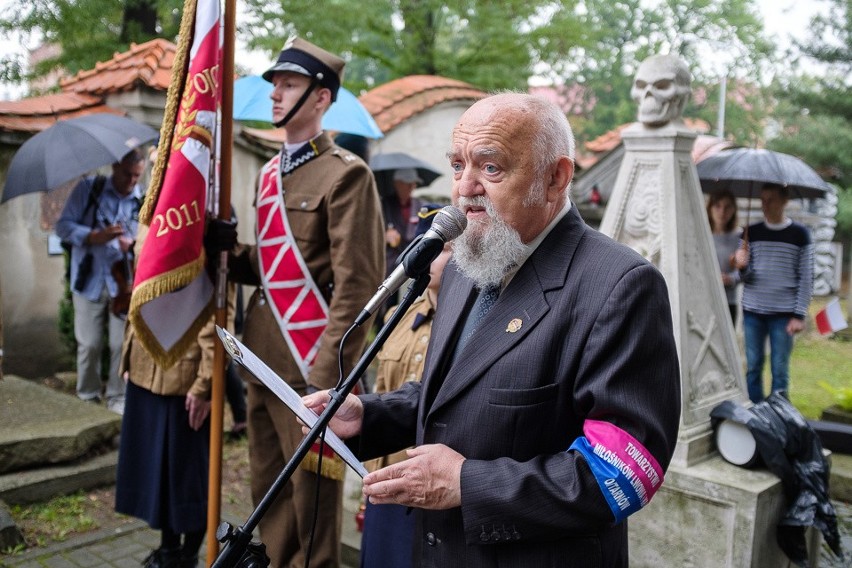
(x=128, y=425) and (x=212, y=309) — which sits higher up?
(x=212, y=309)

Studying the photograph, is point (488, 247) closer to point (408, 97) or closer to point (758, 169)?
point (758, 169)

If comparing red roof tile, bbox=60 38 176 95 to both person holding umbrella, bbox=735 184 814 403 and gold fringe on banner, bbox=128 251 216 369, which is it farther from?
person holding umbrella, bbox=735 184 814 403

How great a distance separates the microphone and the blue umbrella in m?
4.40

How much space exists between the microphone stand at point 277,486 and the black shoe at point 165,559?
2110 mm

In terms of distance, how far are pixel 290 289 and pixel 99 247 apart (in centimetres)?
326

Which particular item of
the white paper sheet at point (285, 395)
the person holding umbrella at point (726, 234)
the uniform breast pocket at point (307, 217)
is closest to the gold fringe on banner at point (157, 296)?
the uniform breast pocket at point (307, 217)

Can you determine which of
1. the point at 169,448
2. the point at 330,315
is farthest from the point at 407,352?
the point at 169,448

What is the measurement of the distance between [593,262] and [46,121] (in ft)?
20.8

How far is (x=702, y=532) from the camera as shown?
3.58 metres

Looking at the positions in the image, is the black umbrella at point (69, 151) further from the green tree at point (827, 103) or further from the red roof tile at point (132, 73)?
the green tree at point (827, 103)

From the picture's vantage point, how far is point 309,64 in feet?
11.2

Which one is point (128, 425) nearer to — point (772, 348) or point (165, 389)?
point (165, 389)

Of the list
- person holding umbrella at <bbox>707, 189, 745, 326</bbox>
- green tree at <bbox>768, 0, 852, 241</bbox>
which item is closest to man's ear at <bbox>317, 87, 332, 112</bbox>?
person holding umbrella at <bbox>707, 189, 745, 326</bbox>

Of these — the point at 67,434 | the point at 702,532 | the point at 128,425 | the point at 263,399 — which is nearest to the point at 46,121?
the point at 67,434
